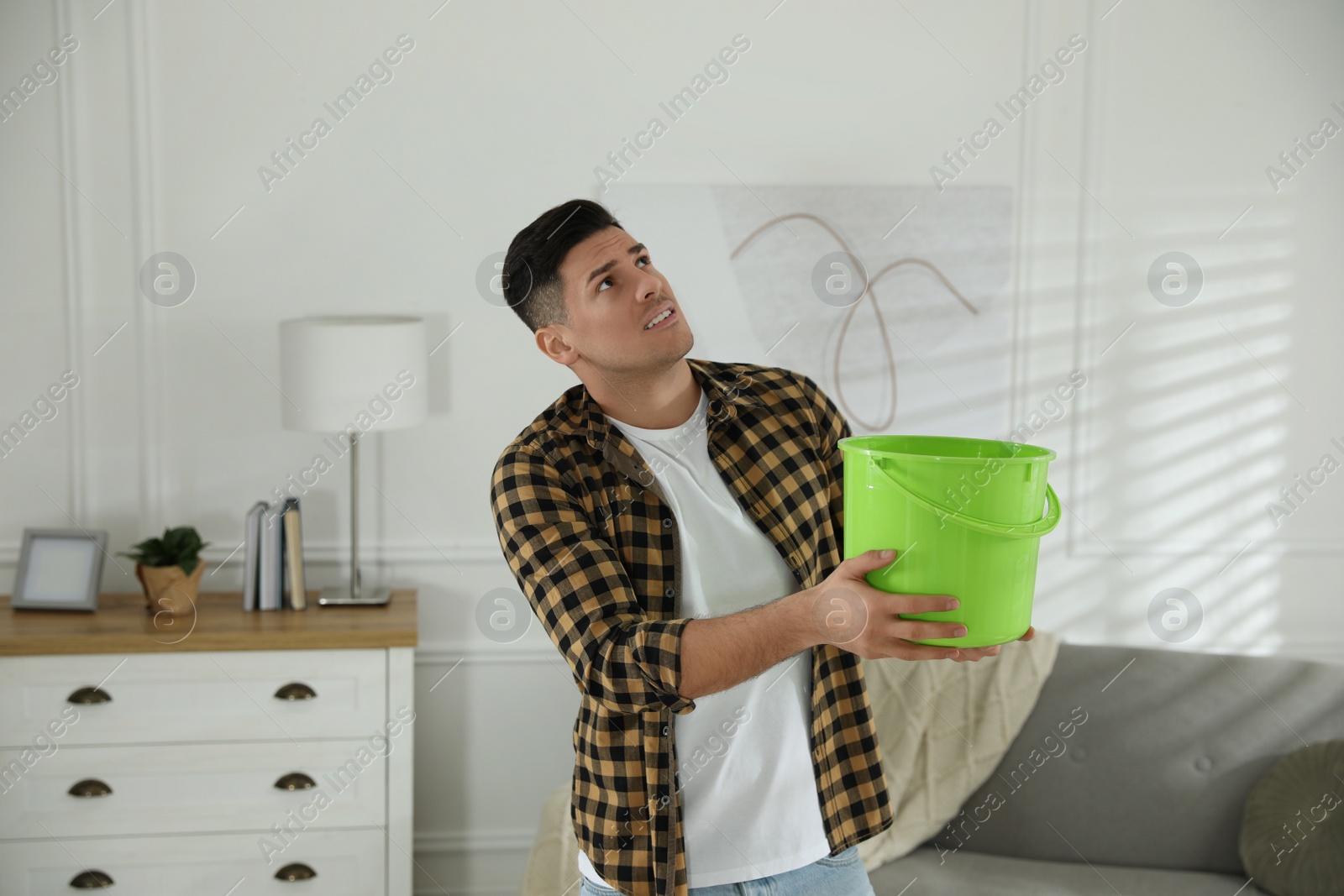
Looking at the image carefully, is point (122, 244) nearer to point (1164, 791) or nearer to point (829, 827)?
point (829, 827)

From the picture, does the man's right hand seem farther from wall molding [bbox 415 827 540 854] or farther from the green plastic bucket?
wall molding [bbox 415 827 540 854]

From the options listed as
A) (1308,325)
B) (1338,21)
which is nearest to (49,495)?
(1308,325)

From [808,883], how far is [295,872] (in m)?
1.82

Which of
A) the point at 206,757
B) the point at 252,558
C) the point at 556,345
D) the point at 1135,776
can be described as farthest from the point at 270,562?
the point at 1135,776

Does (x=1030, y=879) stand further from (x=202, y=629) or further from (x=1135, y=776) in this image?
(x=202, y=629)

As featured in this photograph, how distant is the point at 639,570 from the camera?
151cm

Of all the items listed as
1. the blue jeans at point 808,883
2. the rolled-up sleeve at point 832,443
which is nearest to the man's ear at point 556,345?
the rolled-up sleeve at point 832,443

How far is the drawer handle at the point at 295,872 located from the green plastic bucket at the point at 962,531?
219cm

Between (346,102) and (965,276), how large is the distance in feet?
6.42

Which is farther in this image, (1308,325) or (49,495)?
(1308,325)

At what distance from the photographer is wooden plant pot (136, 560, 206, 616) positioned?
2922 mm

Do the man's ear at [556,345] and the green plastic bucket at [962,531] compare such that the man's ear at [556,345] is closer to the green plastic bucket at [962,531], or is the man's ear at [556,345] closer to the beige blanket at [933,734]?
the green plastic bucket at [962,531]

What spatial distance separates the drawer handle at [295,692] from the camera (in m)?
2.79

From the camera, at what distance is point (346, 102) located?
3180 mm
